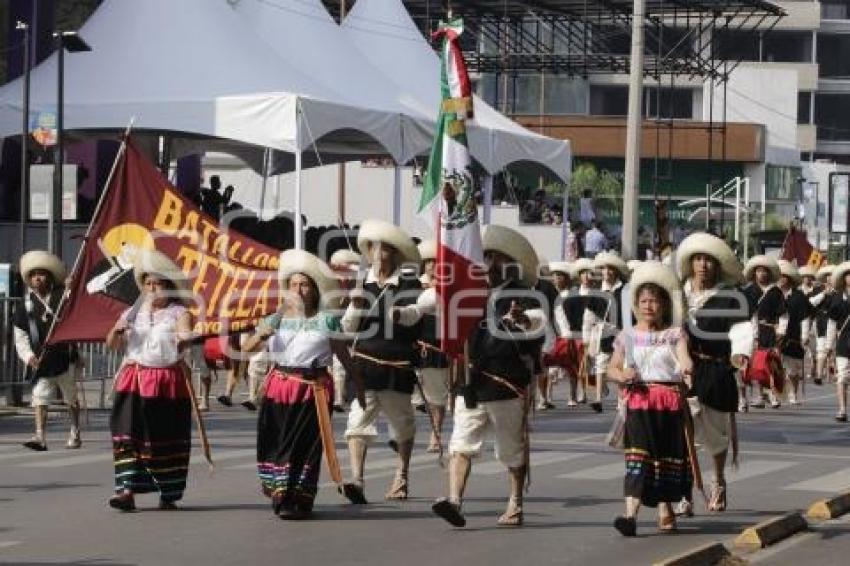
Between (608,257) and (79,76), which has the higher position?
(79,76)

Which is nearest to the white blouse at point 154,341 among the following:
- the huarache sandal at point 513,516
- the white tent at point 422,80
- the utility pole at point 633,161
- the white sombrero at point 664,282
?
the huarache sandal at point 513,516

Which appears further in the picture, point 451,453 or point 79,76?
point 79,76

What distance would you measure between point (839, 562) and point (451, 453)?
2.36 m

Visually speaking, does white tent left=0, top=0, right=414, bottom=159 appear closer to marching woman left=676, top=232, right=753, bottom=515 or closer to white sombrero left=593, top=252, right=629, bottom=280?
white sombrero left=593, top=252, right=629, bottom=280

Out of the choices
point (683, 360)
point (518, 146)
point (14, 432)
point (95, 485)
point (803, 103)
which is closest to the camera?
point (683, 360)

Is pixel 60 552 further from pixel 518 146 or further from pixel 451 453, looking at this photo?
pixel 518 146

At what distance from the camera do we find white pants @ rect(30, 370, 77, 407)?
17781mm

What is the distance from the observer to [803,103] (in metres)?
104

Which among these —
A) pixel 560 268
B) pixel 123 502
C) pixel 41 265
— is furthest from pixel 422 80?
pixel 123 502

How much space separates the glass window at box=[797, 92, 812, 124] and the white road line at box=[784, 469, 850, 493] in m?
88.1

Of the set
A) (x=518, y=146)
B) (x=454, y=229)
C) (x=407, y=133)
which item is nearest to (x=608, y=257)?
(x=407, y=133)

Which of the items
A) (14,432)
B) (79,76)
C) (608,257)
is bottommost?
(14,432)

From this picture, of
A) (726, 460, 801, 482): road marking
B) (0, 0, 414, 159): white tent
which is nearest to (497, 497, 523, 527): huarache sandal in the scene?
(726, 460, 801, 482): road marking

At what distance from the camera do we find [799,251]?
36.5m
